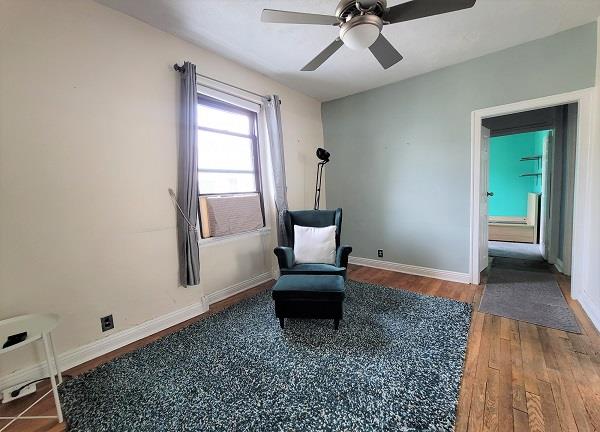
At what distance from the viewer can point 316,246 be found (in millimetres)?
2838

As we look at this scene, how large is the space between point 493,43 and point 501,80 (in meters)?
0.40

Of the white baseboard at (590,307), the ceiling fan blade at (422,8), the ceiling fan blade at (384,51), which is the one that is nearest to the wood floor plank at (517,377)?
the white baseboard at (590,307)

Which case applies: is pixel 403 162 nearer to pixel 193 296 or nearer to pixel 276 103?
pixel 276 103

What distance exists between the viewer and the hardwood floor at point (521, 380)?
4.24 feet

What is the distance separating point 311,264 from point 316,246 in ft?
0.70

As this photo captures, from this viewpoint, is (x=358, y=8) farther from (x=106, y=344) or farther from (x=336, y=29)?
(x=106, y=344)

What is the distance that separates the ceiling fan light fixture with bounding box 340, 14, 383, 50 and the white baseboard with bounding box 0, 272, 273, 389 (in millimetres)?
2562

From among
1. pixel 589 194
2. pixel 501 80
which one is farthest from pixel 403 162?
pixel 589 194

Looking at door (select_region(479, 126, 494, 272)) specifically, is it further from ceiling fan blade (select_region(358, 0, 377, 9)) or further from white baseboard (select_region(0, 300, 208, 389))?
white baseboard (select_region(0, 300, 208, 389))

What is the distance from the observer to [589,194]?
2.37 meters

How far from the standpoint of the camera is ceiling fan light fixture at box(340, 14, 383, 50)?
149 cm

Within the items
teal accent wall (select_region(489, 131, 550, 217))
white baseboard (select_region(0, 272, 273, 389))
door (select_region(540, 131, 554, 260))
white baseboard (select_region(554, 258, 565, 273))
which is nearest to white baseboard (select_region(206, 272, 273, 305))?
white baseboard (select_region(0, 272, 273, 389))

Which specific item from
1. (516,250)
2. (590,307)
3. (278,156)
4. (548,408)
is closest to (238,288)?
(278,156)

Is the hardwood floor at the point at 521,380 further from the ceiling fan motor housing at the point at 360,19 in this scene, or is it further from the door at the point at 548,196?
the ceiling fan motor housing at the point at 360,19
